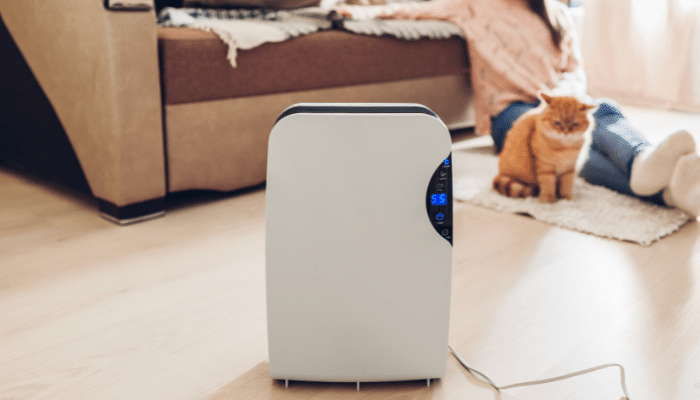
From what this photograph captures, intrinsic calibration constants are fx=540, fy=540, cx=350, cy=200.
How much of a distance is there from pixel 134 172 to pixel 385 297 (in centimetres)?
83

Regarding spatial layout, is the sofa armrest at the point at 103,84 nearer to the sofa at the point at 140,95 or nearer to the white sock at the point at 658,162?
the sofa at the point at 140,95

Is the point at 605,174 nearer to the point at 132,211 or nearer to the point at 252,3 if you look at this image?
the point at 252,3

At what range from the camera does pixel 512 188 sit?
1.48m

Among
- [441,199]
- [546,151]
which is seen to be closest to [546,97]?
[546,151]

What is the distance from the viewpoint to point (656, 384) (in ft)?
2.40

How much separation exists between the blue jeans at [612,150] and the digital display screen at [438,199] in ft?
3.20

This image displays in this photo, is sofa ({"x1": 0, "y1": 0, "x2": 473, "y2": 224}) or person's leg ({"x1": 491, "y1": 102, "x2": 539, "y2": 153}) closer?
sofa ({"x1": 0, "y1": 0, "x2": 473, "y2": 224})

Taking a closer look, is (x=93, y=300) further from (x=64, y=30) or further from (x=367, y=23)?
(x=367, y=23)

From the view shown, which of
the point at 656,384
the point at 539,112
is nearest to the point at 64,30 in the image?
the point at 539,112

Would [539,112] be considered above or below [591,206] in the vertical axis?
above

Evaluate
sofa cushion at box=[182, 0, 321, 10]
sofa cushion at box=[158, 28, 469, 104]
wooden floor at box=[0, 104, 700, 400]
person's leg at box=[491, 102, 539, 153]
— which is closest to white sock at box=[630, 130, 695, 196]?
wooden floor at box=[0, 104, 700, 400]

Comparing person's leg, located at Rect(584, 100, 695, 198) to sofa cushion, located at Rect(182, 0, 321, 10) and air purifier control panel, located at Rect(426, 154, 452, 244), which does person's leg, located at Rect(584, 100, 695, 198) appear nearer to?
air purifier control panel, located at Rect(426, 154, 452, 244)

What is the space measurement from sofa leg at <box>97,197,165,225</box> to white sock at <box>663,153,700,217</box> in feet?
4.12

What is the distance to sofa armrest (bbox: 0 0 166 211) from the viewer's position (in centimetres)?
118
